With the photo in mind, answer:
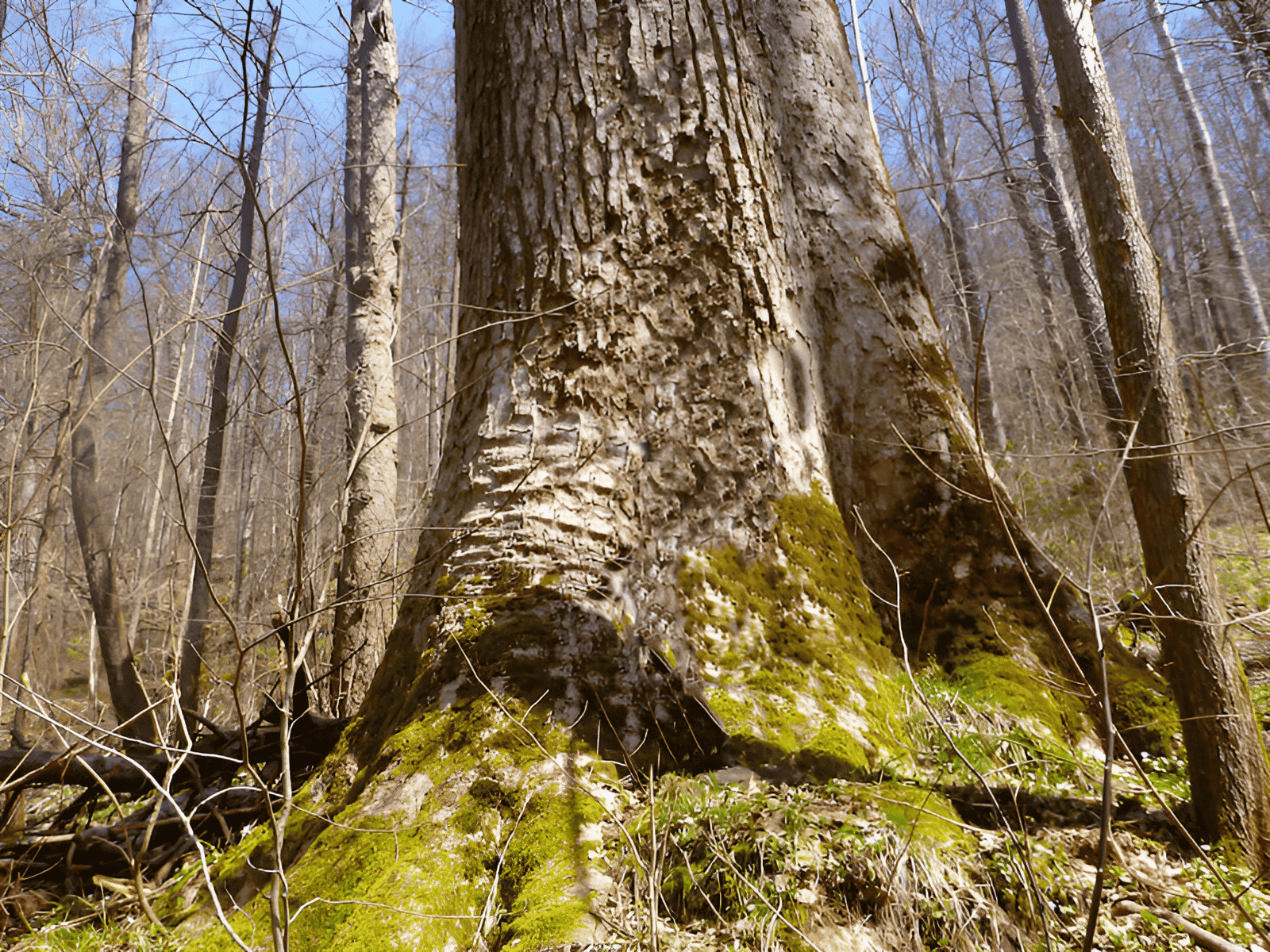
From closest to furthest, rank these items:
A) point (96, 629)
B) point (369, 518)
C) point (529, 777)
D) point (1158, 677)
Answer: point (529, 777)
point (1158, 677)
point (369, 518)
point (96, 629)

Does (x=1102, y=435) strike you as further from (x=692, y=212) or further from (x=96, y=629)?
(x=96, y=629)

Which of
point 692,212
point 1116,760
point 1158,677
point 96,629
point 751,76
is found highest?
point 751,76

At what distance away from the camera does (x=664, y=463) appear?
2457 mm

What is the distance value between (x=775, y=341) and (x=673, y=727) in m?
1.51

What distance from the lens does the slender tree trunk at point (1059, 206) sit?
8.74 metres

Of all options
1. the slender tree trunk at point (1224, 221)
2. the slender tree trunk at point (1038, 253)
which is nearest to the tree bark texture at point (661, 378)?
the slender tree trunk at point (1038, 253)

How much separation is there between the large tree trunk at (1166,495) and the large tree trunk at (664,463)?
0.52 meters

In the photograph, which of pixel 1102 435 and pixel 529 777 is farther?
pixel 1102 435

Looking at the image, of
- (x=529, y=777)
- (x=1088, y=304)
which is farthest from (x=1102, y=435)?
(x=529, y=777)

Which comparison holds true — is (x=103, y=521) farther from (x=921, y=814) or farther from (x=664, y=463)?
(x=921, y=814)

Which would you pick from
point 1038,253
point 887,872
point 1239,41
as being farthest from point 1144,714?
point 1038,253

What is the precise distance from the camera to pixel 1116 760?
2.43 m

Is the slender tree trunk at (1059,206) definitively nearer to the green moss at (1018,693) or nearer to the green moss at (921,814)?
the green moss at (1018,693)

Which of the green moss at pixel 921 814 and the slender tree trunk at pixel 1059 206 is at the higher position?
the slender tree trunk at pixel 1059 206
